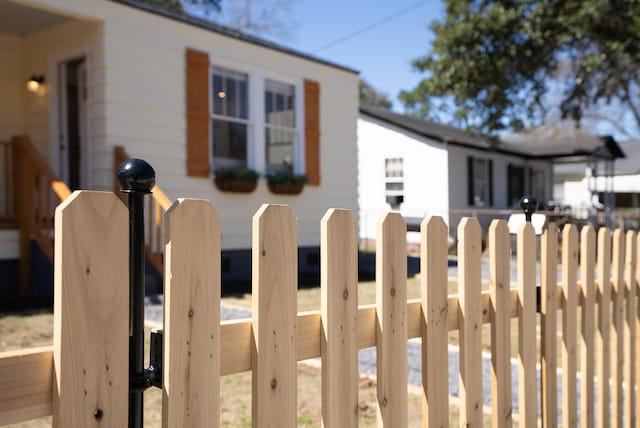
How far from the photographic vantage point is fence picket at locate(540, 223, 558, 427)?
2154 millimetres

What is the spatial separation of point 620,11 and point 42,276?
11.5 metres

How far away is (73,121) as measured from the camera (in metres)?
7.63

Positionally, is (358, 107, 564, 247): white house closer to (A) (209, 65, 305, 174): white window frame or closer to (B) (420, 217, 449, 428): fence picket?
(A) (209, 65, 305, 174): white window frame

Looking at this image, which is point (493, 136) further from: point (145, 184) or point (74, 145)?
point (145, 184)

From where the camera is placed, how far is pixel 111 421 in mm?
988

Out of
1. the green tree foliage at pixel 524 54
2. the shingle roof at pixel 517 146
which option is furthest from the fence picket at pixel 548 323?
the shingle roof at pixel 517 146

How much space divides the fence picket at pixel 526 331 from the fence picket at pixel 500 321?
103 millimetres

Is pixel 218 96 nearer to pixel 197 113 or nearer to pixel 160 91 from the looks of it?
pixel 197 113

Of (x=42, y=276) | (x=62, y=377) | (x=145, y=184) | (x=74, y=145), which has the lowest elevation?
(x=42, y=276)

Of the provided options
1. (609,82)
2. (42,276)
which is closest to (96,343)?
(42,276)

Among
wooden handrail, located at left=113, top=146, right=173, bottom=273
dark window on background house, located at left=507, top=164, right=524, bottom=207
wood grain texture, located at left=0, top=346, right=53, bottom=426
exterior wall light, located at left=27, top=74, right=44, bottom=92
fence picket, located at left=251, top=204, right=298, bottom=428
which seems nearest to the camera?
wood grain texture, located at left=0, top=346, right=53, bottom=426

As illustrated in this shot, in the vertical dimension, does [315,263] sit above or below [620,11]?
below

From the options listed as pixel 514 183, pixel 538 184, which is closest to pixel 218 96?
pixel 514 183

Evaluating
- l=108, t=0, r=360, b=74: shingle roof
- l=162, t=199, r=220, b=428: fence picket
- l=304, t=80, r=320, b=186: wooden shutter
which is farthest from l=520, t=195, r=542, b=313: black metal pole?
l=304, t=80, r=320, b=186: wooden shutter
